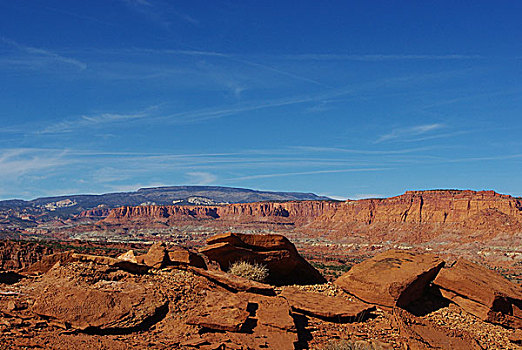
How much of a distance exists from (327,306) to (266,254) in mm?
4343

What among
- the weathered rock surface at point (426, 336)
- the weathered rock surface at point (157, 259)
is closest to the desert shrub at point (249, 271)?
the weathered rock surface at point (157, 259)

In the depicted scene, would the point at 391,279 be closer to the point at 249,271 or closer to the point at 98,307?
the point at 249,271

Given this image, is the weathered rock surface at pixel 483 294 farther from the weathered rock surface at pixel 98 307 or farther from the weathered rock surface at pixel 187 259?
the weathered rock surface at pixel 98 307

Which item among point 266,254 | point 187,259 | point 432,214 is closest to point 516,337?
point 266,254

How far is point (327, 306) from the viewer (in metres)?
11.3

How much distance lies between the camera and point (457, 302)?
13383 mm

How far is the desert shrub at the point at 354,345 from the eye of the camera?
8.84 meters

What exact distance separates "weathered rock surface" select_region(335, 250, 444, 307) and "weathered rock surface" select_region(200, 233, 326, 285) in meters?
2.25

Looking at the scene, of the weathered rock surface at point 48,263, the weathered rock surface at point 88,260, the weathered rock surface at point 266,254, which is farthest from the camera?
the weathered rock surface at point 266,254

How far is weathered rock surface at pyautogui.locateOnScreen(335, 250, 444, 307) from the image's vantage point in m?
12.3

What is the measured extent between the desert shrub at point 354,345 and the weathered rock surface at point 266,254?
19.5 ft

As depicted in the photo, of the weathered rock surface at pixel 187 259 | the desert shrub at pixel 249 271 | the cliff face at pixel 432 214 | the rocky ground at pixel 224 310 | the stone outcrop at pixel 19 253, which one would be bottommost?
the stone outcrop at pixel 19 253

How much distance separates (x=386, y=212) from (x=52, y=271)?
135 meters

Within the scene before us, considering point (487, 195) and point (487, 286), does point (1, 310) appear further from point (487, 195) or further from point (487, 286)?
point (487, 195)
